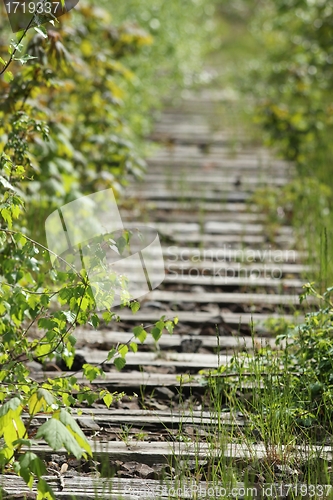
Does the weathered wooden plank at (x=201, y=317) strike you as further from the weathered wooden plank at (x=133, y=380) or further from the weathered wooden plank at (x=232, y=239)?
the weathered wooden plank at (x=232, y=239)

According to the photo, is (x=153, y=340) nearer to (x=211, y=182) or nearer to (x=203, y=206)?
(x=203, y=206)

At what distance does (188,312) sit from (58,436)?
7.56ft

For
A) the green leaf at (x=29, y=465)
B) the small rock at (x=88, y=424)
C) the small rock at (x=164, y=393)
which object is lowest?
the green leaf at (x=29, y=465)

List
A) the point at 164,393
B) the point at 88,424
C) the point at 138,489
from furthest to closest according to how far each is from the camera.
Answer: the point at 164,393 < the point at 88,424 < the point at 138,489

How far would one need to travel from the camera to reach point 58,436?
1954 mm

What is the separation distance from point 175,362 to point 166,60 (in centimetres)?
716

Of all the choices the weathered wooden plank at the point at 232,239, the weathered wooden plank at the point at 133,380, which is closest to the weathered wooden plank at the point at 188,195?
the weathered wooden plank at the point at 232,239

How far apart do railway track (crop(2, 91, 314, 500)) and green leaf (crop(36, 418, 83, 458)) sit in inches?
6.6

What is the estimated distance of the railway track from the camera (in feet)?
8.37

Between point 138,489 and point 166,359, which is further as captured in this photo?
point 166,359

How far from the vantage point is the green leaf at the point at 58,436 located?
6.34 feet

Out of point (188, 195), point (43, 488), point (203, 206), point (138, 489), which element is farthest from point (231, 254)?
point (43, 488)

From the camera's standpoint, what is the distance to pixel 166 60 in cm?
995

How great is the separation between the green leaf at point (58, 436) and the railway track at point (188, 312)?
168 millimetres
